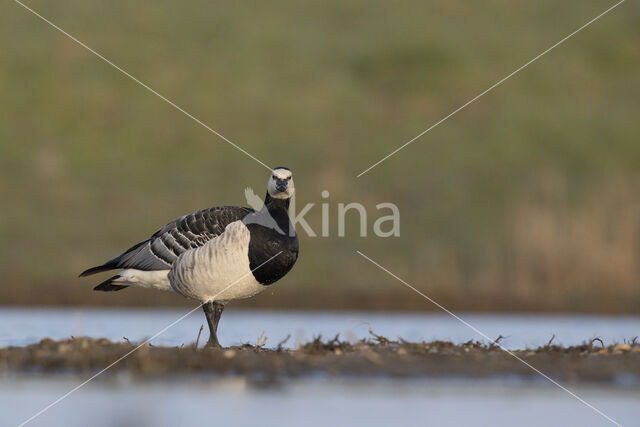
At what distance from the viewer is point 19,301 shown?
25.3 meters

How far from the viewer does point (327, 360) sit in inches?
527

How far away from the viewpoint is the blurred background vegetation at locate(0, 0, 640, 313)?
2658 centimetres

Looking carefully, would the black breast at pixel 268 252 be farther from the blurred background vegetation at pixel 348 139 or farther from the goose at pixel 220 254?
the blurred background vegetation at pixel 348 139

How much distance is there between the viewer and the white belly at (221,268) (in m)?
13.8

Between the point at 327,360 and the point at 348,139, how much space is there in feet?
87.6

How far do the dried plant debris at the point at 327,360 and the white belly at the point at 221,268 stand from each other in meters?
0.77

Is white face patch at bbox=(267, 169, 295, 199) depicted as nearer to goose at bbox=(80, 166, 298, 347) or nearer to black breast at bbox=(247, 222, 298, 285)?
goose at bbox=(80, 166, 298, 347)

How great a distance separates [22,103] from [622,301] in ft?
78.1

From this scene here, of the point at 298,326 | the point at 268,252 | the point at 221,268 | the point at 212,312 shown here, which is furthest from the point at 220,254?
the point at 298,326
